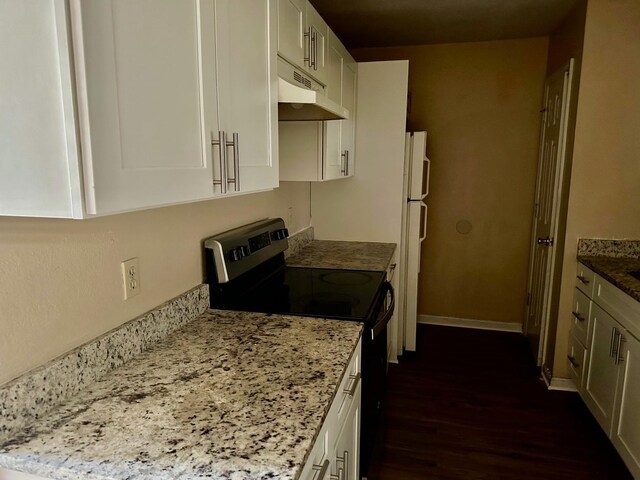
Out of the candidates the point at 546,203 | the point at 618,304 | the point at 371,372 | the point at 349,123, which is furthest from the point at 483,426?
the point at 349,123

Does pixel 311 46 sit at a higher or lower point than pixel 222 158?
higher

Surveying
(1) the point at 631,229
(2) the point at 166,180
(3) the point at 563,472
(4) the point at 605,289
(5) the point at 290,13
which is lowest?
(3) the point at 563,472

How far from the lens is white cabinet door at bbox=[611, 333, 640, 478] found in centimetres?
195

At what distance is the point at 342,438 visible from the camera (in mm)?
1375

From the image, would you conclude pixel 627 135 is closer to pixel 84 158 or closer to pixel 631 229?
pixel 631 229

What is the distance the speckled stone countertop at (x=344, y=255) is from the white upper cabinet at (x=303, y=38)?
3.22 ft

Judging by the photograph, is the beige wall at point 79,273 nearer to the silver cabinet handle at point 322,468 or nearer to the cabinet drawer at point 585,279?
the silver cabinet handle at point 322,468

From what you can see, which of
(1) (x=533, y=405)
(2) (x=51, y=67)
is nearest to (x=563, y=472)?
(1) (x=533, y=405)

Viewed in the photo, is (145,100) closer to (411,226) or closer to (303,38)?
(303,38)

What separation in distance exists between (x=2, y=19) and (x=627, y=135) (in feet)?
9.69

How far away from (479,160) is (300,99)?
2.60 metres

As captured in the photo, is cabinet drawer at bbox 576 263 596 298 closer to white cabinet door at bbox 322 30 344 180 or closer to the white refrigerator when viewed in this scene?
the white refrigerator

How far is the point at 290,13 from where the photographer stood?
1.70m

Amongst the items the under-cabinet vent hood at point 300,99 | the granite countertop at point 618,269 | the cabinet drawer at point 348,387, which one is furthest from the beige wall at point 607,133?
the cabinet drawer at point 348,387
